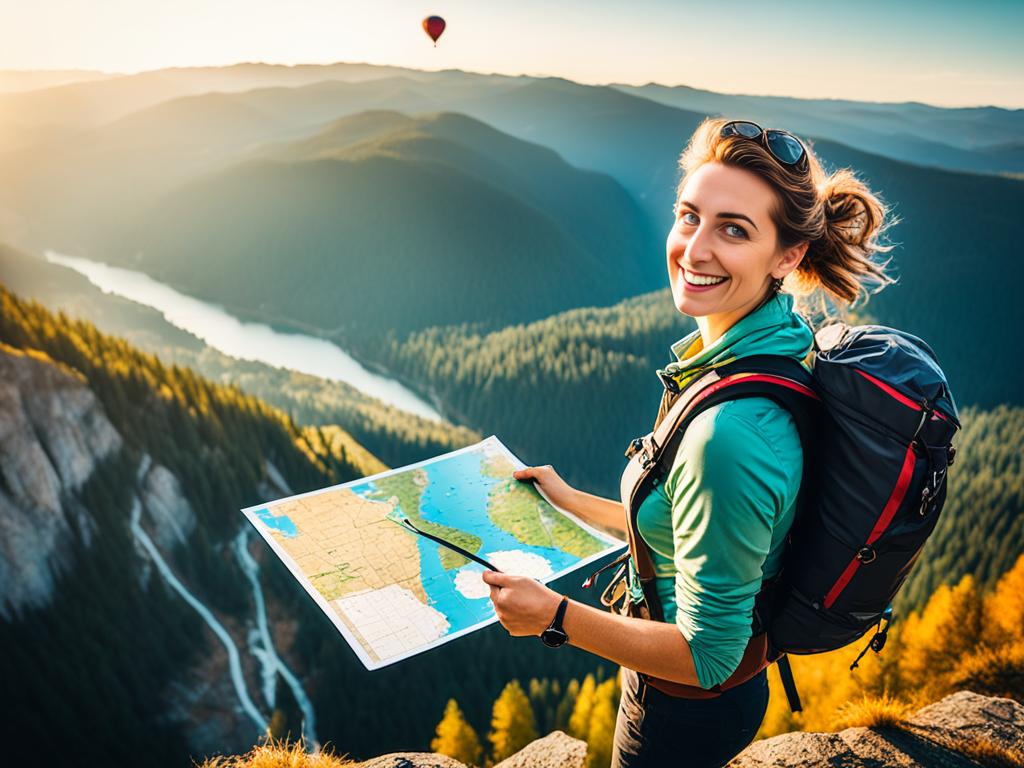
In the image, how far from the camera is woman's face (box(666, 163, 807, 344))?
3.29 meters

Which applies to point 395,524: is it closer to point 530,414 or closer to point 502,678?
point 502,678

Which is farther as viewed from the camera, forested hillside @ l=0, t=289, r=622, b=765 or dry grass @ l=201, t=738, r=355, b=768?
forested hillside @ l=0, t=289, r=622, b=765

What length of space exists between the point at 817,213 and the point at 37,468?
43077 mm

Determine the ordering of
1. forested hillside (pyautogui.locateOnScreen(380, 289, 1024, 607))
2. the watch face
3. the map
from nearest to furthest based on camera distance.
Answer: the watch face
the map
forested hillside (pyautogui.locateOnScreen(380, 289, 1024, 607))

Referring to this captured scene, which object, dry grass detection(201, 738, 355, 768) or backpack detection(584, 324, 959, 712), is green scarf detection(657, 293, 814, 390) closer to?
backpack detection(584, 324, 959, 712)

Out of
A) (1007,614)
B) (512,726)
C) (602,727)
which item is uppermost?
(1007,614)

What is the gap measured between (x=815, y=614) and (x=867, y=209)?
2.20 metres

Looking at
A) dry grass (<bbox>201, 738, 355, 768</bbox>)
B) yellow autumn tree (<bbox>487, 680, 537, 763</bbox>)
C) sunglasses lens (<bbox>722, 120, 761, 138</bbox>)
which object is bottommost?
yellow autumn tree (<bbox>487, 680, 537, 763</bbox>)

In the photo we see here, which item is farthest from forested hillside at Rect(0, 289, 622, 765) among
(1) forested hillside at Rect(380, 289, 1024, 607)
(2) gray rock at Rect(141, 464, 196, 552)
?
(1) forested hillside at Rect(380, 289, 1024, 607)

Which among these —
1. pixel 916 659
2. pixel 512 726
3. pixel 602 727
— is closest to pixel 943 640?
pixel 916 659

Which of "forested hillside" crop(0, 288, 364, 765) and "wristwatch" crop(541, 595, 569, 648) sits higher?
"wristwatch" crop(541, 595, 569, 648)

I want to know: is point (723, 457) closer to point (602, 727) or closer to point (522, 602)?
point (522, 602)

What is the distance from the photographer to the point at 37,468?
→ 36.1m

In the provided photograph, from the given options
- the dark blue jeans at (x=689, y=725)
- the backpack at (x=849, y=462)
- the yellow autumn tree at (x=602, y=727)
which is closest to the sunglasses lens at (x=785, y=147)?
the backpack at (x=849, y=462)
